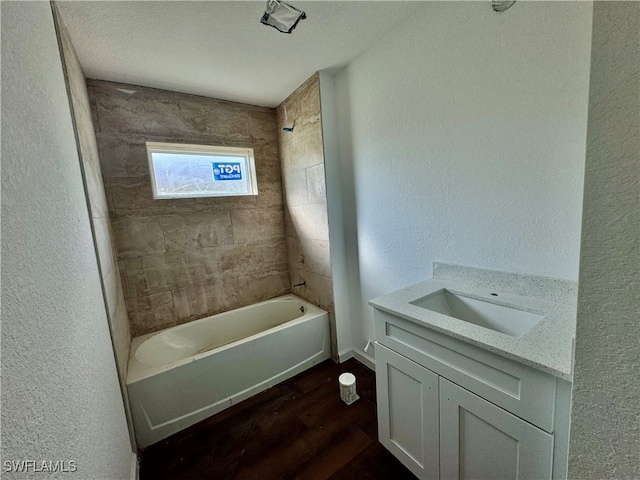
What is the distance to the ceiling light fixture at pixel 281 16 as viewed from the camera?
1.28 meters

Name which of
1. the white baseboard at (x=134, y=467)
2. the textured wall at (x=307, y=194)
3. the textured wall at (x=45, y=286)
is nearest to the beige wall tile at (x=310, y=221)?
the textured wall at (x=307, y=194)

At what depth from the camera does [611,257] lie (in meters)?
0.48

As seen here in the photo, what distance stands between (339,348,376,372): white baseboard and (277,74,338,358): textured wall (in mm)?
87

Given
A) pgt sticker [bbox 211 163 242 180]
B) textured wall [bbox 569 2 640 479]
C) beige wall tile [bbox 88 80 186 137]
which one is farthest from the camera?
pgt sticker [bbox 211 163 242 180]

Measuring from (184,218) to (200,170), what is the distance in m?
0.49

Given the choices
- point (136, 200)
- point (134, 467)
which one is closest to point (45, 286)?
point (134, 467)

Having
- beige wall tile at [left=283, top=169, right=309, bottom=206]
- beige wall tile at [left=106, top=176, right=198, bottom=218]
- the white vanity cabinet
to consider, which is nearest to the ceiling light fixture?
beige wall tile at [left=283, top=169, right=309, bottom=206]

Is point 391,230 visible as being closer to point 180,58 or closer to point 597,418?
point 597,418

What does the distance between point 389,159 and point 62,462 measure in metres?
1.92

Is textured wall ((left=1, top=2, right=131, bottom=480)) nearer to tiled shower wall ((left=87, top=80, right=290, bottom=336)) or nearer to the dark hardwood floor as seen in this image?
the dark hardwood floor

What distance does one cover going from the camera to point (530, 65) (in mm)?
1070

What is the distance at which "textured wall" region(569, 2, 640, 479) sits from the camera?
0.44 metres

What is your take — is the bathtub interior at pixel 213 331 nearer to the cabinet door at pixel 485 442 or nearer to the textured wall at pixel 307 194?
the textured wall at pixel 307 194

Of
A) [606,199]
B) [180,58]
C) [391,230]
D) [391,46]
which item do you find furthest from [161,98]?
[606,199]
